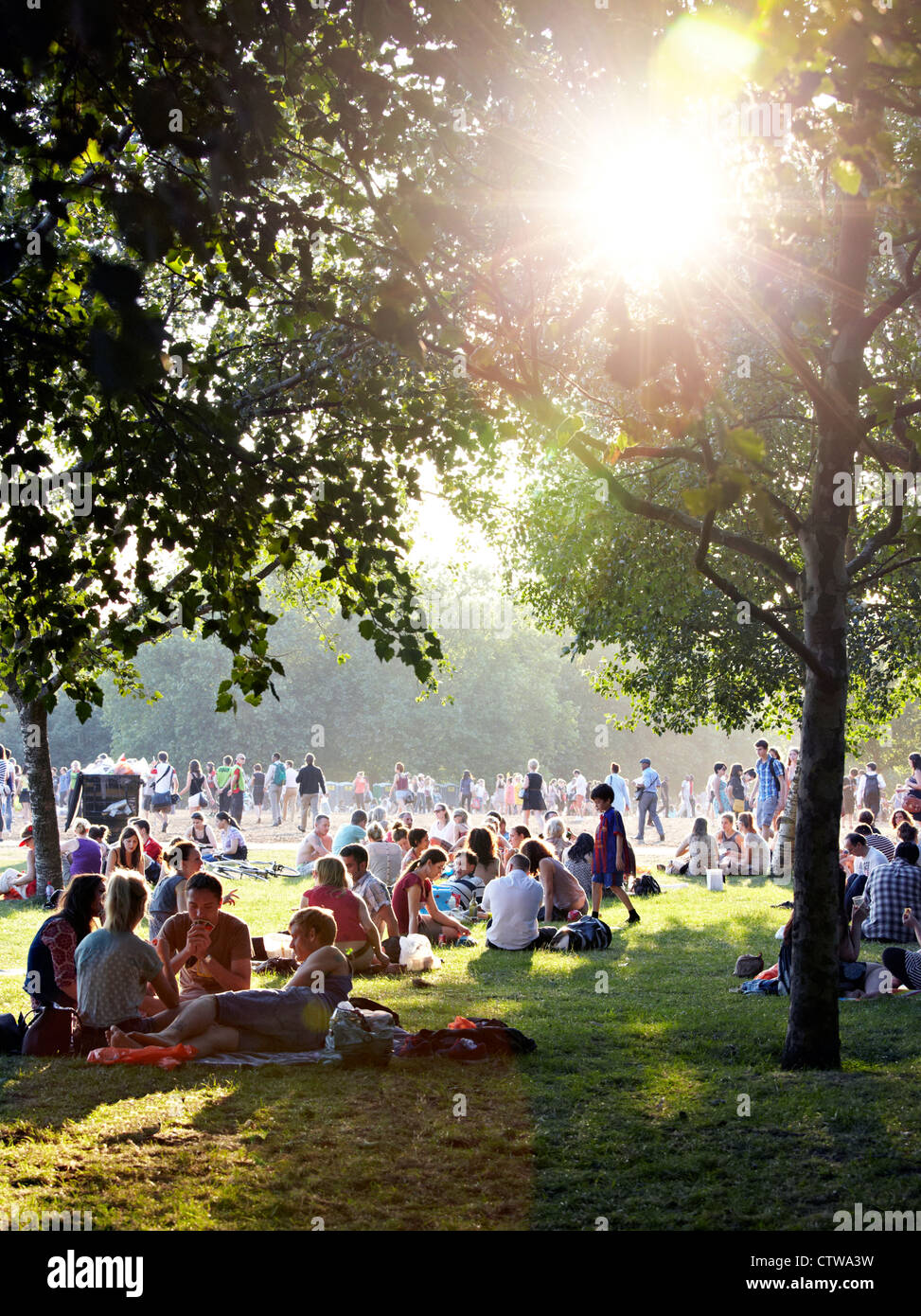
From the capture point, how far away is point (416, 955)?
1177 cm

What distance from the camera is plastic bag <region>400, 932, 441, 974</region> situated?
1176 cm

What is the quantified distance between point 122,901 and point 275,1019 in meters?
1.26

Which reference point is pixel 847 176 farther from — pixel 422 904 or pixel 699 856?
pixel 699 856

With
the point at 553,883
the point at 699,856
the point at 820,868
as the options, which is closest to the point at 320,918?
the point at 820,868

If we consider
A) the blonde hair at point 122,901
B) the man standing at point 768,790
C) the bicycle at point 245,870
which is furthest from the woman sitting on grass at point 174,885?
the man standing at point 768,790

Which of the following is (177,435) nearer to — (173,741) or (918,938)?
(918,938)

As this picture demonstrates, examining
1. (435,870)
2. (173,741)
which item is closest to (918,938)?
(435,870)

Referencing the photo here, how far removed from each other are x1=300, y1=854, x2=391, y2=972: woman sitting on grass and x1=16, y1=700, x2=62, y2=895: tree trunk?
7.01 meters

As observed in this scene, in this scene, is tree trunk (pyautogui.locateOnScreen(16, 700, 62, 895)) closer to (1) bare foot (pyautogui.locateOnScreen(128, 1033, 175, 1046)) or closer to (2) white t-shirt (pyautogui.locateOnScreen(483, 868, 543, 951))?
(2) white t-shirt (pyautogui.locateOnScreen(483, 868, 543, 951))

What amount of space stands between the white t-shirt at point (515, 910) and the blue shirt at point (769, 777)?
11.2 meters

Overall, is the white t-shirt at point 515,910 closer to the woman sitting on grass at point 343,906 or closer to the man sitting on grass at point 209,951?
the woman sitting on grass at point 343,906

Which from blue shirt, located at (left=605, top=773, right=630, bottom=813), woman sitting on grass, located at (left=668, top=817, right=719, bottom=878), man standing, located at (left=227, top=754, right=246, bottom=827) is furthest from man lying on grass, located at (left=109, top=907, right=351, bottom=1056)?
man standing, located at (left=227, top=754, right=246, bottom=827)

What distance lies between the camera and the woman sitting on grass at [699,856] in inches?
861

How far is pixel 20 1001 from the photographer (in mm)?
9984
